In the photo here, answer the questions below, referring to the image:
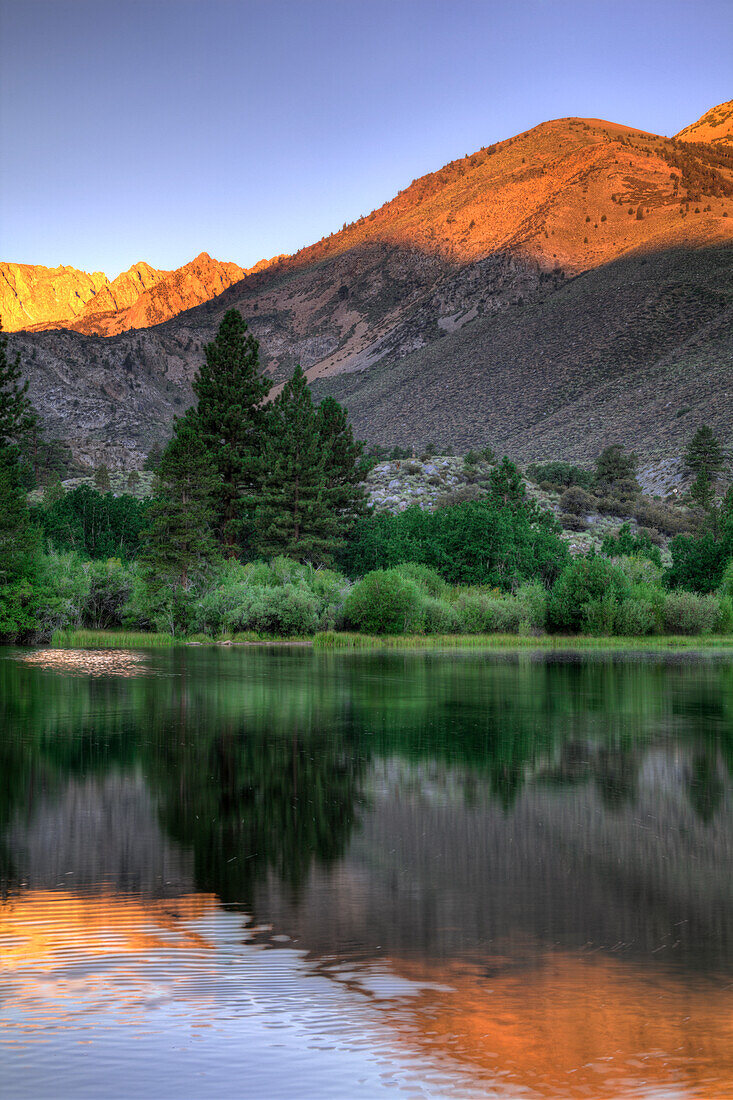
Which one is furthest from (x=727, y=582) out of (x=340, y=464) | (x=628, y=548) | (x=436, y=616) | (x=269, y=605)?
(x=340, y=464)

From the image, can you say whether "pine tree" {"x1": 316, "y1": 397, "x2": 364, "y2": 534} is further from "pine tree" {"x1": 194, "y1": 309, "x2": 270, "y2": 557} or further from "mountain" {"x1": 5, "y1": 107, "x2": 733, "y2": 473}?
"mountain" {"x1": 5, "y1": 107, "x2": 733, "y2": 473}

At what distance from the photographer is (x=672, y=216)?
15750 cm

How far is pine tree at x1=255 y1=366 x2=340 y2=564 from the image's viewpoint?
58.2 meters

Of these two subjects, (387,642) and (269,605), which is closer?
(387,642)

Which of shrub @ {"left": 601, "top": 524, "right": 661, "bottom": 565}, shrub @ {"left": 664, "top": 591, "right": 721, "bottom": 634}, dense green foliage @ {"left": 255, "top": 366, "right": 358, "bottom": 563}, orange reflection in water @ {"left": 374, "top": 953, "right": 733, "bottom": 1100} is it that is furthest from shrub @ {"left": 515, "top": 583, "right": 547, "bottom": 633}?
orange reflection in water @ {"left": 374, "top": 953, "right": 733, "bottom": 1100}

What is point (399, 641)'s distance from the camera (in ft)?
152

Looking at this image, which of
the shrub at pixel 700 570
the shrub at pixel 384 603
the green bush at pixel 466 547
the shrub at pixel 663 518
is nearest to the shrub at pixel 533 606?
the green bush at pixel 466 547

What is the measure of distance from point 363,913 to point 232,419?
56962mm

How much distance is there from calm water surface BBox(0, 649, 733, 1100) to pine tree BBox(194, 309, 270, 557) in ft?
143

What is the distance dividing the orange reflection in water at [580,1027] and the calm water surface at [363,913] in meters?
0.02

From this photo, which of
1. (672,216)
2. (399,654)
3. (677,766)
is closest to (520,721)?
(677,766)

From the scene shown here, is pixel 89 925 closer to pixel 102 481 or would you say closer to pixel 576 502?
pixel 576 502

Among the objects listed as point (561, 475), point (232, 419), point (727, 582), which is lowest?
point (727, 582)

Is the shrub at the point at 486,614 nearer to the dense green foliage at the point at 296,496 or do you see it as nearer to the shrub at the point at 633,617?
the shrub at the point at 633,617
